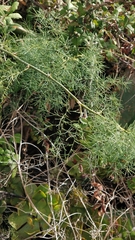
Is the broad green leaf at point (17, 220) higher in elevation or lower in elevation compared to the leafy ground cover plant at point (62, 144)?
lower

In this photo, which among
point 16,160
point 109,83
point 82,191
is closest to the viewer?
point 16,160

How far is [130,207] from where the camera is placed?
1899 mm

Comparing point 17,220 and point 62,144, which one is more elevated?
point 62,144

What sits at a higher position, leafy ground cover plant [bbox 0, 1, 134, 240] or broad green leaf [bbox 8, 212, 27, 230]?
leafy ground cover plant [bbox 0, 1, 134, 240]

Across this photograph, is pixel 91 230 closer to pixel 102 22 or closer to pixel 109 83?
pixel 109 83

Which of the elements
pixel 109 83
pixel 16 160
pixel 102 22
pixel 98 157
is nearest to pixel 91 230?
pixel 98 157

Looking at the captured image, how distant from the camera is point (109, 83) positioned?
81.0 inches

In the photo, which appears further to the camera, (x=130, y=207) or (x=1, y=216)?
(x=130, y=207)

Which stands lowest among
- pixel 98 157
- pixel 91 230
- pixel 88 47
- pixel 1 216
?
pixel 1 216

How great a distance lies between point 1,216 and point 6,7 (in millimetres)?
854

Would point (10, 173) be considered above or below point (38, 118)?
below

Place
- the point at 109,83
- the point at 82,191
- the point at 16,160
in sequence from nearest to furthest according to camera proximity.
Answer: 1. the point at 16,160
2. the point at 82,191
3. the point at 109,83

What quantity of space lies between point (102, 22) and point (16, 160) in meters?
0.70

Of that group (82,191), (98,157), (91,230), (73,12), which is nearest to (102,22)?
(73,12)
